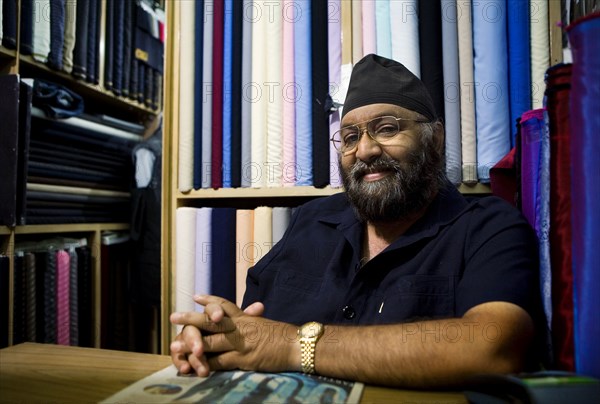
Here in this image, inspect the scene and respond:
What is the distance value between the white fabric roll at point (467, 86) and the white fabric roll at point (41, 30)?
4.63ft

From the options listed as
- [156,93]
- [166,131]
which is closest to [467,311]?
[166,131]

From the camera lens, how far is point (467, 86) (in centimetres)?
103

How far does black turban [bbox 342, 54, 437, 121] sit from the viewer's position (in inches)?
37.3

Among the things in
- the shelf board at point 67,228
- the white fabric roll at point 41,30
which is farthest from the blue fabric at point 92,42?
the shelf board at point 67,228

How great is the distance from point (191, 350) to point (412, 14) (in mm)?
992

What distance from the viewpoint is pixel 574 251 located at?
16.6 inches

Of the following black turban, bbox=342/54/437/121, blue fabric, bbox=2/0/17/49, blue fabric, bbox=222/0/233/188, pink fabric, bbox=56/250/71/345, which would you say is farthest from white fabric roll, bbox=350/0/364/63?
pink fabric, bbox=56/250/71/345

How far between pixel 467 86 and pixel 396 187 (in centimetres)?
36

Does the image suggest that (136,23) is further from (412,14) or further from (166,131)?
(412,14)

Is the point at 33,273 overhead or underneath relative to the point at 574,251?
underneath

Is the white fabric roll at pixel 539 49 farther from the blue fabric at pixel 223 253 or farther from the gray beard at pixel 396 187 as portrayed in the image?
the blue fabric at pixel 223 253

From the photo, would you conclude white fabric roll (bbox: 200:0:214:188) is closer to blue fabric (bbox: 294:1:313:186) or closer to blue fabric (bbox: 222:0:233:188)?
blue fabric (bbox: 222:0:233:188)

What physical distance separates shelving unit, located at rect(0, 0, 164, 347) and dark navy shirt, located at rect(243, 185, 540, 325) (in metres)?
0.93

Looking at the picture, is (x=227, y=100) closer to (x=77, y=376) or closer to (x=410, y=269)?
(x=410, y=269)
